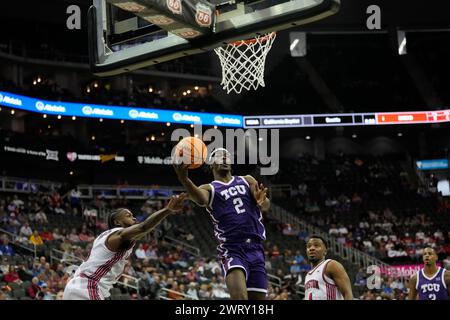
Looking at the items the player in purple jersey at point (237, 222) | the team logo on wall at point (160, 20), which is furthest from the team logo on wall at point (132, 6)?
the player in purple jersey at point (237, 222)

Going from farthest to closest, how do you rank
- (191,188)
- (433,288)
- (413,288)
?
(413,288), (433,288), (191,188)

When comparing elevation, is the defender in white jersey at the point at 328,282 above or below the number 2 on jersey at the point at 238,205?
below

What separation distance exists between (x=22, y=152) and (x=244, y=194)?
2248cm

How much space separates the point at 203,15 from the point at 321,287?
318cm

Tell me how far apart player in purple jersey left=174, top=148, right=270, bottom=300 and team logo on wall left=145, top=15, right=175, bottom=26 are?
148cm

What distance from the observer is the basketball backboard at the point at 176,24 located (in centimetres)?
744

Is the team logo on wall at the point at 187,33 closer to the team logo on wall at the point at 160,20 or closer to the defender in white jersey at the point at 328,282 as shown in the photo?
the team logo on wall at the point at 160,20

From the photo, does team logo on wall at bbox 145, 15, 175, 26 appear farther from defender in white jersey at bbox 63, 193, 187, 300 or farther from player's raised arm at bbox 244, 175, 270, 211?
defender in white jersey at bbox 63, 193, 187, 300

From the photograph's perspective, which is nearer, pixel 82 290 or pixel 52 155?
pixel 82 290

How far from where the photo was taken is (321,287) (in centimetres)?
765

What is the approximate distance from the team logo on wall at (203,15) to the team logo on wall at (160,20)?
0.32 metres

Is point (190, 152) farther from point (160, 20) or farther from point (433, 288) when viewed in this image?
point (433, 288)

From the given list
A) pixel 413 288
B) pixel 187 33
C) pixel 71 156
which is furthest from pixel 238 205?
pixel 71 156

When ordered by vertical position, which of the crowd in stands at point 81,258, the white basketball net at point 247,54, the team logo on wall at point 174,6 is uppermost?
the white basketball net at point 247,54
